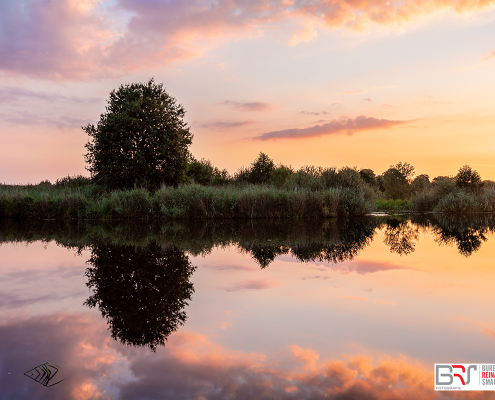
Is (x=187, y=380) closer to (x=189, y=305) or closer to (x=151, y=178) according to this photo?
(x=189, y=305)

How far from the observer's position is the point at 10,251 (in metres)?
8.20

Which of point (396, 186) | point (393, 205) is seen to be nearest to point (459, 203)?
point (393, 205)

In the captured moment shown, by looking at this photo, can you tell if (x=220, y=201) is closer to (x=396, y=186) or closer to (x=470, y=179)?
(x=470, y=179)

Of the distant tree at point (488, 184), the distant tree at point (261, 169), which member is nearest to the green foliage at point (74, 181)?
the distant tree at point (261, 169)

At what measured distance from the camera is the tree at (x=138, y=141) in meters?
26.3

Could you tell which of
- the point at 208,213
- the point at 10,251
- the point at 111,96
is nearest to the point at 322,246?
the point at 10,251

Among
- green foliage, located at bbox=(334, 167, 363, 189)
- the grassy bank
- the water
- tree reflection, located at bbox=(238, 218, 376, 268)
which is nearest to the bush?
green foliage, located at bbox=(334, 167, 363, 189)

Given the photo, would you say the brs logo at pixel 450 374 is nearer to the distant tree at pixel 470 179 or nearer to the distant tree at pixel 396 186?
the distant tree at pixel 470 179

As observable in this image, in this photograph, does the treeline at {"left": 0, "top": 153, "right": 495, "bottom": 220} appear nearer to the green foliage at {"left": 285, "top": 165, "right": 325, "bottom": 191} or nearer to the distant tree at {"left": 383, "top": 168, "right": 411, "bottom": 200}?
the green foliage at {"left": 285, "top": 165, "right": 325, "bottom": 191}

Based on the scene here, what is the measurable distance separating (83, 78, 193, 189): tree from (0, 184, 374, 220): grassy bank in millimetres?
6838

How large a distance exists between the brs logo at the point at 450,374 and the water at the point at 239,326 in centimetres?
7

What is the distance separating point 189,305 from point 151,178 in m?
25.5

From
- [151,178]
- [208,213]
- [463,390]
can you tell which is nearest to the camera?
[463,390]

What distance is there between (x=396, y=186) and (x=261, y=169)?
15.5 m
